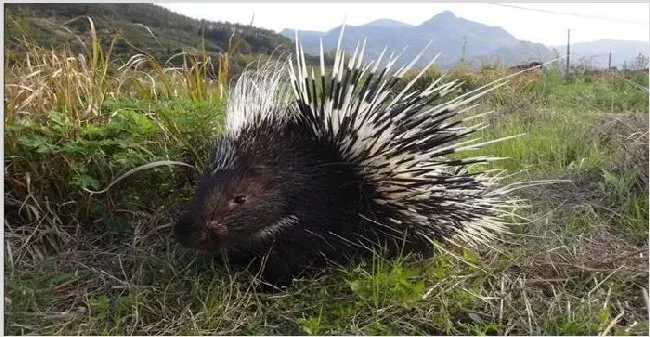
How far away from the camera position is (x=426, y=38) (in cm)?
180

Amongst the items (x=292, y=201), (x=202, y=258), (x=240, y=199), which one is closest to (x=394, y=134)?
(x=292, y=201)

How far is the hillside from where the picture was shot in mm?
1883

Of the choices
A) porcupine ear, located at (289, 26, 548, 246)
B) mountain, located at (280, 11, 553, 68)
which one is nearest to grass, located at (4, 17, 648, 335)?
porcupine ear, located at (289, 26, 548, 246)

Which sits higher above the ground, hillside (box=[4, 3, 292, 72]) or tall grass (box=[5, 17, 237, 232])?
hillside (box=[4, 3, 292, 72])

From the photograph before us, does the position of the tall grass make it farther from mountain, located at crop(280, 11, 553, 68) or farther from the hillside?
mountain, located at crop(280, 11, 553, 68)

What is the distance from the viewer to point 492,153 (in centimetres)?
244

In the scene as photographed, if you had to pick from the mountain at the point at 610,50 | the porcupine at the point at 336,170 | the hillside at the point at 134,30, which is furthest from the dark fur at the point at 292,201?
the mountain at the point at 610,50

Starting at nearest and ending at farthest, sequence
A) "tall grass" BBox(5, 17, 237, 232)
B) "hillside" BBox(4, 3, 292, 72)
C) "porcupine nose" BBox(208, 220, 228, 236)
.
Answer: "porcupine nose" BBox(208, 220, 228, 236) < "hillside" BBox(4, 3, 292, 72) < "tall grass" BBox(5, 17, 237, 232)

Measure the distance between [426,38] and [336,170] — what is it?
420mm

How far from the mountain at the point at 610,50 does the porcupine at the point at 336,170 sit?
0.35 meters

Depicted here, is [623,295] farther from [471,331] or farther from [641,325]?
[471,331]

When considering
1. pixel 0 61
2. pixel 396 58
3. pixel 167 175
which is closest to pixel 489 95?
pixel 396 58

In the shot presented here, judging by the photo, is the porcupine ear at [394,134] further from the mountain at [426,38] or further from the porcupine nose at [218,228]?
the porcupine nose at [218,228]

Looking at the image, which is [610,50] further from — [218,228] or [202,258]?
[202,258]
